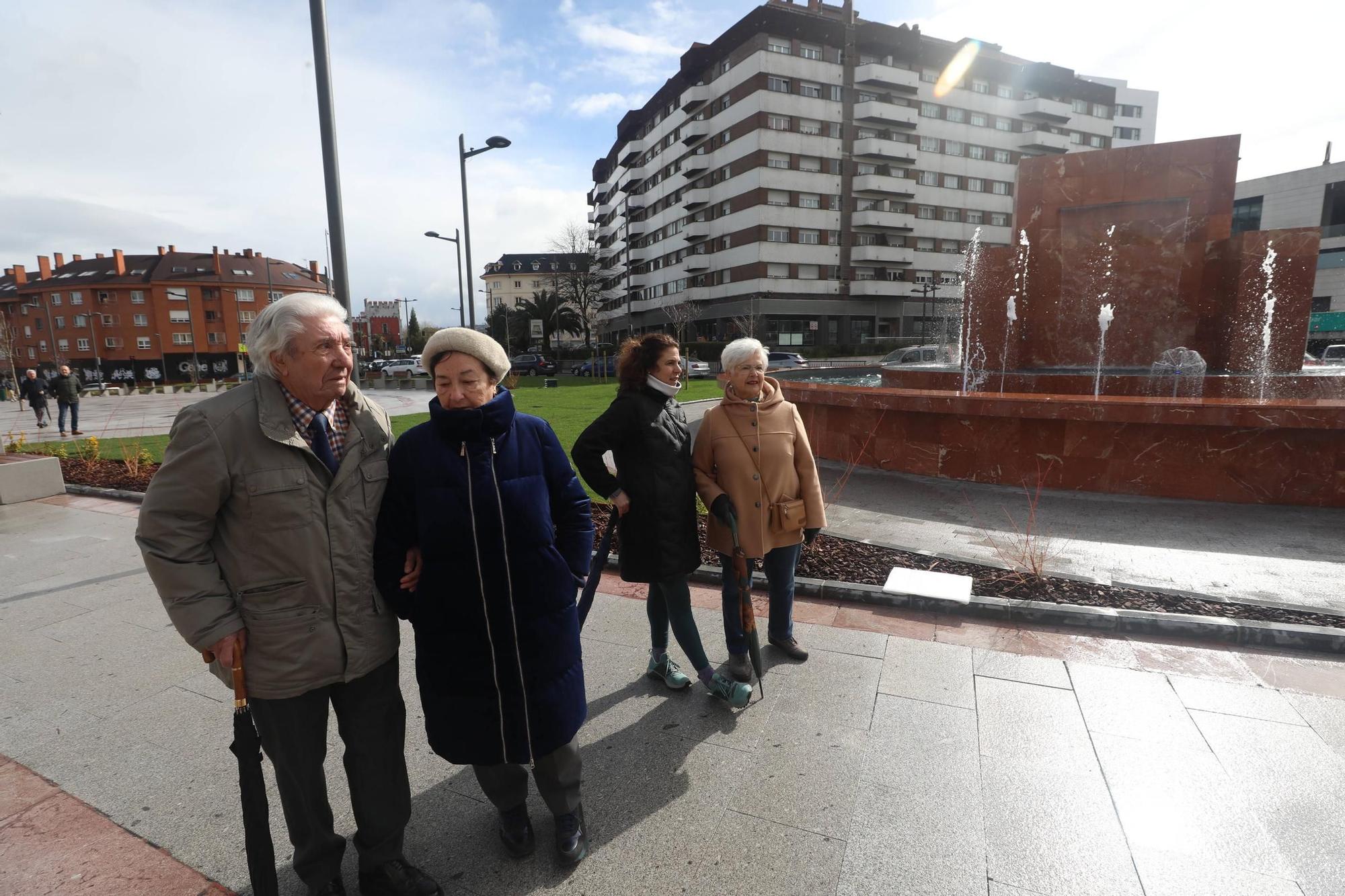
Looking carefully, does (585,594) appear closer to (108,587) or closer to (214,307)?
(108,587)

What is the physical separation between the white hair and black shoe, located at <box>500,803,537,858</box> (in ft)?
6.01

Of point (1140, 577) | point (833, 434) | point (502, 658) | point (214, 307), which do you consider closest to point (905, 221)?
point (833, 434)

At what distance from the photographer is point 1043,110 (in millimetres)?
61844

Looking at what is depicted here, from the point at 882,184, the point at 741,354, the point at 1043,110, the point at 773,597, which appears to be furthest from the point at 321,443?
the point at 1043,110

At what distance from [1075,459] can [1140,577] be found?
9.57 ft

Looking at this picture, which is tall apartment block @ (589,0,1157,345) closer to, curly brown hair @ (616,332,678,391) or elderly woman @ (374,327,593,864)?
curly brown hair @ (616,332,678,391)

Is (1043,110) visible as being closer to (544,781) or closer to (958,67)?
(958,67)

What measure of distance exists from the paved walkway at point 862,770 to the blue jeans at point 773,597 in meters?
0.24

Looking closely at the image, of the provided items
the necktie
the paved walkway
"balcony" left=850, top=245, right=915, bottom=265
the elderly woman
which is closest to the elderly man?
the necktie

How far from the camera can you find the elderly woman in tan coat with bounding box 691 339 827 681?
12.1 ft

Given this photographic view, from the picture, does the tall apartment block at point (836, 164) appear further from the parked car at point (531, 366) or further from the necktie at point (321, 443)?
the necktie at point (321, 443)

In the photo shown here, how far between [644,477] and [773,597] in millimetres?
1271

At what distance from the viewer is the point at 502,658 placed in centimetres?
236

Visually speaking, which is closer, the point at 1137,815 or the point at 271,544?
the point at 271,544
